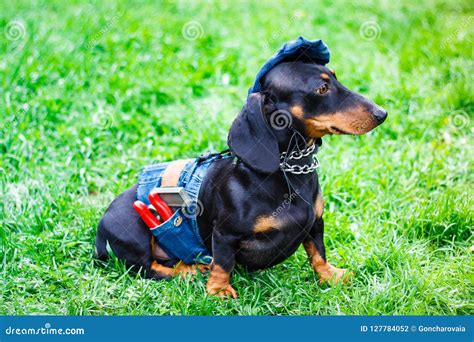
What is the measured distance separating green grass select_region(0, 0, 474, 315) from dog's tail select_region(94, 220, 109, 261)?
76mm

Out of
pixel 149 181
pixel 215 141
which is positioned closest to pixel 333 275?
pixel 149 181

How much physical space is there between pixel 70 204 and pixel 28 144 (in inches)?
32.3

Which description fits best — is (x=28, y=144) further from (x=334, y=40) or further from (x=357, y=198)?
(x=334, y=40)

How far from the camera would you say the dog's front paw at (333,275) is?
3354 mm

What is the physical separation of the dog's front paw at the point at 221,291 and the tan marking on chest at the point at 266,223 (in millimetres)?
406

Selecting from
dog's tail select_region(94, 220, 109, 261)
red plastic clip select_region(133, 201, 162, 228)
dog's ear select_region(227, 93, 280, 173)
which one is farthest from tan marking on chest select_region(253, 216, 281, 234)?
dog's tail select_region(94, 220, 109, 261)

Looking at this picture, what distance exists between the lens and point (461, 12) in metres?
6.57

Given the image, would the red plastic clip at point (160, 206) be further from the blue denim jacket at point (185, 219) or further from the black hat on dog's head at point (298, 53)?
the black hat on dog's head at point (298, 53)

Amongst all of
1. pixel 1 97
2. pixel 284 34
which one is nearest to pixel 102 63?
pixel 1 97

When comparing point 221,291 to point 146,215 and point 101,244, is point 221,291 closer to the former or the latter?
point 146,215

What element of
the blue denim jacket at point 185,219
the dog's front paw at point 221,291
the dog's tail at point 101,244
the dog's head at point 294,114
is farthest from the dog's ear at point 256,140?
the dog's tail at point 101,244

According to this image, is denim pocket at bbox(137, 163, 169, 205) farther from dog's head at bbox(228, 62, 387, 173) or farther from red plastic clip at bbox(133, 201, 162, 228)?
dog's head at bbox(228, 62, 387, 173)

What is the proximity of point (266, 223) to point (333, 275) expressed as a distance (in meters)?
0.55

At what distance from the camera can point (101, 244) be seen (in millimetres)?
3562
